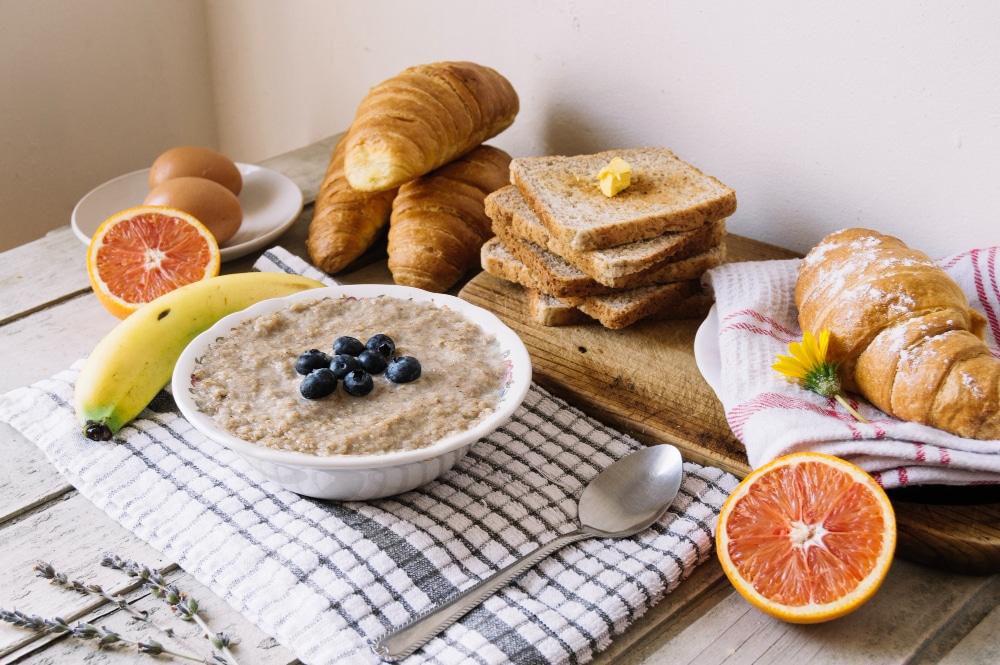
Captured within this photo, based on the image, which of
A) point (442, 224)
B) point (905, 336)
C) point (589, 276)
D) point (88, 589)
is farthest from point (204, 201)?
point (905, 336)

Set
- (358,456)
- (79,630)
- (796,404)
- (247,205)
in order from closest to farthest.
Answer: (79,630) → (358,456) → (796,404) → (247,205)

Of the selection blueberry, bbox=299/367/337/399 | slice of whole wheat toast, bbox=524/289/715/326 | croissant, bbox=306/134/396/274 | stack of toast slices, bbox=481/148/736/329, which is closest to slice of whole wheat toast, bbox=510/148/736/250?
stack of toast slices, bbox=481/148/736/329

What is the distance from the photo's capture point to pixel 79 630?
1.05 metres

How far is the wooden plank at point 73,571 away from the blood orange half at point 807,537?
1.84 ft

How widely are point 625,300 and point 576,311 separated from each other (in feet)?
0.33

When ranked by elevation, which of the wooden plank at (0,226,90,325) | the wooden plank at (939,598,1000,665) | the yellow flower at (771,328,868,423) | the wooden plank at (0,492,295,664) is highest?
the yellow flower at (771,328,868,423)

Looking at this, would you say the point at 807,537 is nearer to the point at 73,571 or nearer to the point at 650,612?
the point at 650,612

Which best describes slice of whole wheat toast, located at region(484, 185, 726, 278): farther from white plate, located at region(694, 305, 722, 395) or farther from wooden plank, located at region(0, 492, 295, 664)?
wooden plank, located at region(0, 492, 295, 664)

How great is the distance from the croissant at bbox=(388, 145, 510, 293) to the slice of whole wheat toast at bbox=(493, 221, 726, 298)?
188mm

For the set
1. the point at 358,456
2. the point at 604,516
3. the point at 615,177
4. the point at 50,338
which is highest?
the point at 615,177

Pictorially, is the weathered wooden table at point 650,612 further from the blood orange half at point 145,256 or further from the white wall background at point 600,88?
the white wall background at point 600,88

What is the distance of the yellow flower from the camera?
4.21 ft

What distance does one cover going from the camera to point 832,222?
177cm

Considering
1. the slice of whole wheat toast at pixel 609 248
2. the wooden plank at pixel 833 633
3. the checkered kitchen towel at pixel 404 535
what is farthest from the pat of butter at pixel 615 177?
the wooden plank at pixel 833 633
